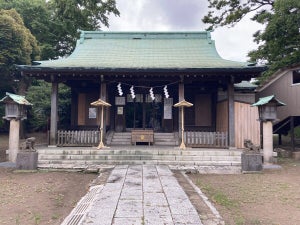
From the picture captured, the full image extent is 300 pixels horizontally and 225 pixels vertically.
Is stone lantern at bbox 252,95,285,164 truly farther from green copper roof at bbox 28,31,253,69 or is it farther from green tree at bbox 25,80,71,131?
green tree at bbox 25,80,71,131

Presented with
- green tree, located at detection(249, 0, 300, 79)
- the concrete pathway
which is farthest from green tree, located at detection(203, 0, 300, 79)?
the concrete pathway

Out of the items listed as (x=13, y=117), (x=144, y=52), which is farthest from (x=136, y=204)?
(x=144, y=52)

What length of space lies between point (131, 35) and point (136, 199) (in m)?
13.9

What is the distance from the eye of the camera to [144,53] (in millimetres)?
15180

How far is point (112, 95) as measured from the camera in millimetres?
15281

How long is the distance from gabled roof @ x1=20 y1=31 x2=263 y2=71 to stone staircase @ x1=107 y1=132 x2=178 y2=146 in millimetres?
4059

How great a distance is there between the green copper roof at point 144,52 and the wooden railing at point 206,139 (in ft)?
10.4

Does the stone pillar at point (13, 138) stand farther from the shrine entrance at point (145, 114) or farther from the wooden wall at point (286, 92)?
the wooden wall at point (286, 92)

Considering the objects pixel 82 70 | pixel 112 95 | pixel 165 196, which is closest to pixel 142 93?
pixel 112 95

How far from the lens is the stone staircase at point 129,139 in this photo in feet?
45.2

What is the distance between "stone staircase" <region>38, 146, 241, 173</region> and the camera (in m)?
9.96

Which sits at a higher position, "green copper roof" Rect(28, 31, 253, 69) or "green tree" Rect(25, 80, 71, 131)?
"green copper roof" Rect(28, 31, 253, 69)

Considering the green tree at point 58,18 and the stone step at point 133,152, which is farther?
the green tree at point 58,18

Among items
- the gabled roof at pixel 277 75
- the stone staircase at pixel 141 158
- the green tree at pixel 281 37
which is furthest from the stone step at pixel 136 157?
the green tree at pixel 281 37
